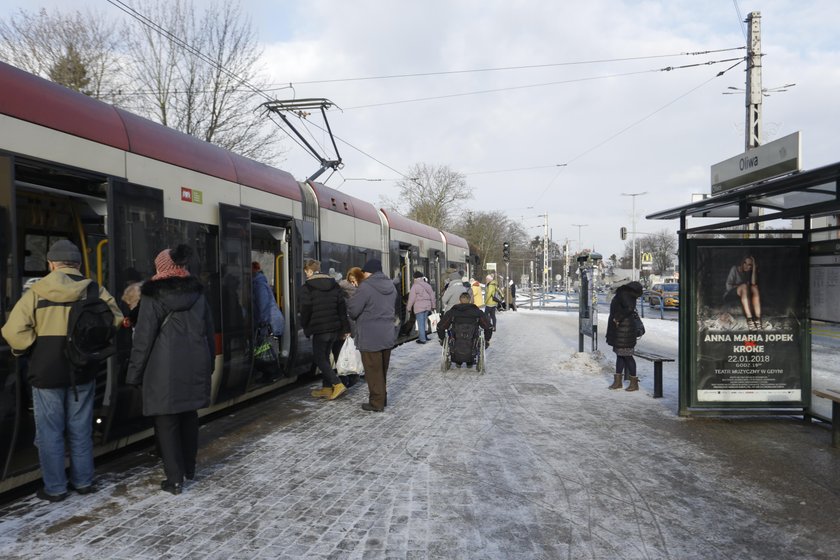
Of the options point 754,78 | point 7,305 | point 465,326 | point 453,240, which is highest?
point 754,78

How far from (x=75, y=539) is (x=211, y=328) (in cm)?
162

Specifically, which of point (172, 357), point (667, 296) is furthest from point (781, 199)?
point (667, 296)

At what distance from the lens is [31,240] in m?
4.64

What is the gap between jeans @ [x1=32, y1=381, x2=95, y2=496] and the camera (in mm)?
3953

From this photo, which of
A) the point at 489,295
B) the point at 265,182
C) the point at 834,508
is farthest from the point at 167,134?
the point at 489,295

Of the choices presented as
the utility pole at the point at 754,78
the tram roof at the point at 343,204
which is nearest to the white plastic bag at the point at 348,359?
the tram roof at the point at 343,204

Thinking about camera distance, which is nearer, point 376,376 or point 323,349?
point 376,376

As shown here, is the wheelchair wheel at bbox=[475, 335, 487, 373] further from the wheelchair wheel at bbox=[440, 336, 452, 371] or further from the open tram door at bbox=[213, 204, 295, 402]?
the open tram door at bbox=[213, 204, 295, 402]

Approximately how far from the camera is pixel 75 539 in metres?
3.56

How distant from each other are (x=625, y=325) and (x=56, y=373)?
690 cm

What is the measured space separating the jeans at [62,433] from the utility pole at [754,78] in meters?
12.3

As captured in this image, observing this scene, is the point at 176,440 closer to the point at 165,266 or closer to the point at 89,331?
the point at 89,331

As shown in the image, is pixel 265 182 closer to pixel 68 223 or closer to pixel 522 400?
pixel 68 223

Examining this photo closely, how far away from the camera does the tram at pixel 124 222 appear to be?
12.8 ft
